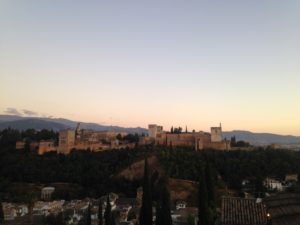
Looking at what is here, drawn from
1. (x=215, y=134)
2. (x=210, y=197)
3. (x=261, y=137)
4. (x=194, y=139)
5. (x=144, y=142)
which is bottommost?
(x=210, y=197)

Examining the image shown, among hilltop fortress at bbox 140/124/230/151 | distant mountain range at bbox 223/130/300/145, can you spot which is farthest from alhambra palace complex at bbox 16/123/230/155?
distant mountain range at bbox 223/130/300/145

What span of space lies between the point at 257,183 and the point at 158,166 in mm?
15287

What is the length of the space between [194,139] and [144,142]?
8.62 metres

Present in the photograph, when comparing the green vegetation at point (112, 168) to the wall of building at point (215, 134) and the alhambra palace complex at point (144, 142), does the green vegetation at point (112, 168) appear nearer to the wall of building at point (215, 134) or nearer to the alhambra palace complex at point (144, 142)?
the alhambra palace complex at point (144, 142)

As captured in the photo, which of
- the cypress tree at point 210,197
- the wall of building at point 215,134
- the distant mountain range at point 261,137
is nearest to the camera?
the cypress tree at point 210,197

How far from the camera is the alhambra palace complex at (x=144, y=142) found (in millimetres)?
55031

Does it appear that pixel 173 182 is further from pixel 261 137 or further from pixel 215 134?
pixel 261 137

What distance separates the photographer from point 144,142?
60.7 m

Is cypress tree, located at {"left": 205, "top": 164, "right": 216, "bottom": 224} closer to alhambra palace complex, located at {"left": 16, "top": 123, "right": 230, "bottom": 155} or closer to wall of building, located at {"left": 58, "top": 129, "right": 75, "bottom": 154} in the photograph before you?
alhambra palace complex, located at {"left": 16, "top": 123, "right": 230, "bottom": 155}

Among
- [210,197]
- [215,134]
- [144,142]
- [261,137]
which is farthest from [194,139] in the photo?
[261,137]

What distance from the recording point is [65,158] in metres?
49.9

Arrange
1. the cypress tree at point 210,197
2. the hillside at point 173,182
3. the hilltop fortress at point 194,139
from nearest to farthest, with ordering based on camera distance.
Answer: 1. the cypress tree at point 210,197
2. the hillside at point 173,182
3. the hilltop fortress at point 194,139

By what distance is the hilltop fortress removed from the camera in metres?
56.9

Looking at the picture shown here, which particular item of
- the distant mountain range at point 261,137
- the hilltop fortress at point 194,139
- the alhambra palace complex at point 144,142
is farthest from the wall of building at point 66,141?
the distant mountain range at point 261,137
